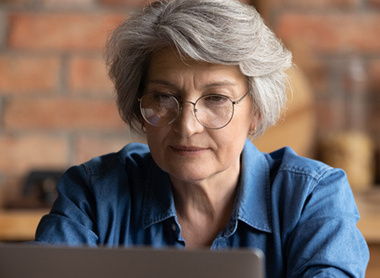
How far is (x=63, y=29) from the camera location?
2.31 meters

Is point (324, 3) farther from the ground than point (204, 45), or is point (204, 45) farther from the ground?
point (324, 3)

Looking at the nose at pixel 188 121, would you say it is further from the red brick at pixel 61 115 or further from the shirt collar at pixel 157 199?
the red brick at pixel 61 115

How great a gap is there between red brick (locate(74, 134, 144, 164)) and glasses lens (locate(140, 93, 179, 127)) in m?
1.01

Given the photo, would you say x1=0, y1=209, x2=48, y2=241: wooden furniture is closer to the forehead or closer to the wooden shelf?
the wooden shelf

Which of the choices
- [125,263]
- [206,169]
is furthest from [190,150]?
[125,263]

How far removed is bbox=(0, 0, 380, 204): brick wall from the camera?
229 cm

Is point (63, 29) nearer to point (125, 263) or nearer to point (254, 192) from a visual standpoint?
point (254, 192)

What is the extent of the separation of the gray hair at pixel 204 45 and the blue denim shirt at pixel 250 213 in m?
0.14

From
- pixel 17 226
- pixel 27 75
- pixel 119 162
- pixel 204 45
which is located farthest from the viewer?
pixel 27 75

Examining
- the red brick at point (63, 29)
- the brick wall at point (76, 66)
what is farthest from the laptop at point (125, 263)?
the red brick at point (63, 29)

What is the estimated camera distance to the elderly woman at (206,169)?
1.23 meters

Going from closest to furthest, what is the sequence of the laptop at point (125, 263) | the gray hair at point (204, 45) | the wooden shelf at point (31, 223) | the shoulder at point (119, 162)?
the laptop at point (125, 263) → the gray hair at point (204, 45) → the shoulder at point (119, 162) → the wooden shelf at point (31, 223)

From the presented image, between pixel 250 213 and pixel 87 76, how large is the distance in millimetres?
1179

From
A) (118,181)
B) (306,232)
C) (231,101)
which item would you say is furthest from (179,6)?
(306,232)
